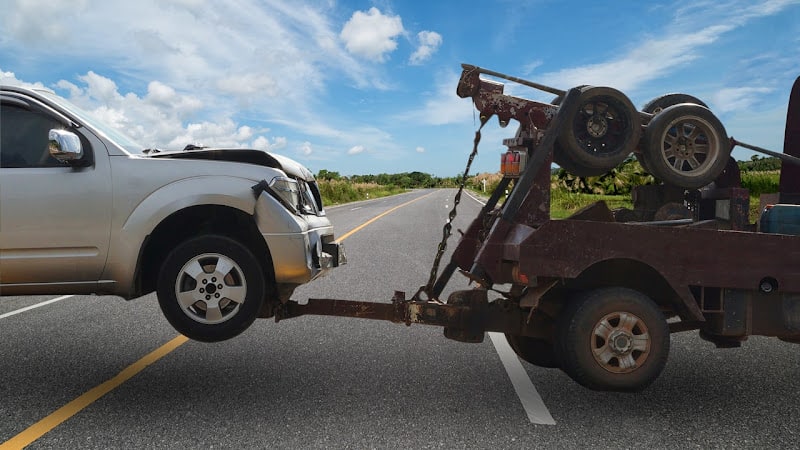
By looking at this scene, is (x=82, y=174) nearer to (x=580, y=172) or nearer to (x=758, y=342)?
(x=580, y=172)

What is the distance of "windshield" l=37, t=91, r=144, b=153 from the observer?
4.19 m

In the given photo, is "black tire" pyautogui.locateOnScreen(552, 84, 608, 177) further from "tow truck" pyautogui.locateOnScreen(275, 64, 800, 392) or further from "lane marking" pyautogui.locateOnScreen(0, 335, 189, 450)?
"lane marking" pyautogui.locateOnScreen(0, 335, 189, 450)

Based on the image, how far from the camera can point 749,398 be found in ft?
12.8

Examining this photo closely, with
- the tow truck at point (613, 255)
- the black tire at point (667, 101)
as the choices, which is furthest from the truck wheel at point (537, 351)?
the black tire at point (667, 101)

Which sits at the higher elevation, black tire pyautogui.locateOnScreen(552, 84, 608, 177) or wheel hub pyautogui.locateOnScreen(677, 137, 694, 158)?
wheel hub pyautogui.locateOnScreen(677, 137, 694, 158)

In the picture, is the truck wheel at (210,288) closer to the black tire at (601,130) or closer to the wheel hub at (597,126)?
the black tire at (601,130)

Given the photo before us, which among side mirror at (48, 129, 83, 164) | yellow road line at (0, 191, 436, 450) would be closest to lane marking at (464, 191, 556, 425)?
yellow road line at (0, 191, 436, 450)

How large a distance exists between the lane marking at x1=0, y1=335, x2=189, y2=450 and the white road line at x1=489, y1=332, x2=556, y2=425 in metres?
2.84

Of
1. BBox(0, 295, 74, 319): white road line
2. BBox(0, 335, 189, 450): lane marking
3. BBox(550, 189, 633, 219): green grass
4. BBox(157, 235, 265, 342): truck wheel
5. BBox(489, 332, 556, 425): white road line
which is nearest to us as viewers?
BBox(0, 335, 189, 450): lane marking

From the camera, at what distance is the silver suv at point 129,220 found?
3.93 m

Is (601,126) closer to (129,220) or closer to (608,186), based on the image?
(129,220)

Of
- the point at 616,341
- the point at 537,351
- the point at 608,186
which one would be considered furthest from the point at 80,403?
the point at 608,186

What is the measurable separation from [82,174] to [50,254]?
1.98 feet

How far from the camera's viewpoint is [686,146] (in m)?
4.12
